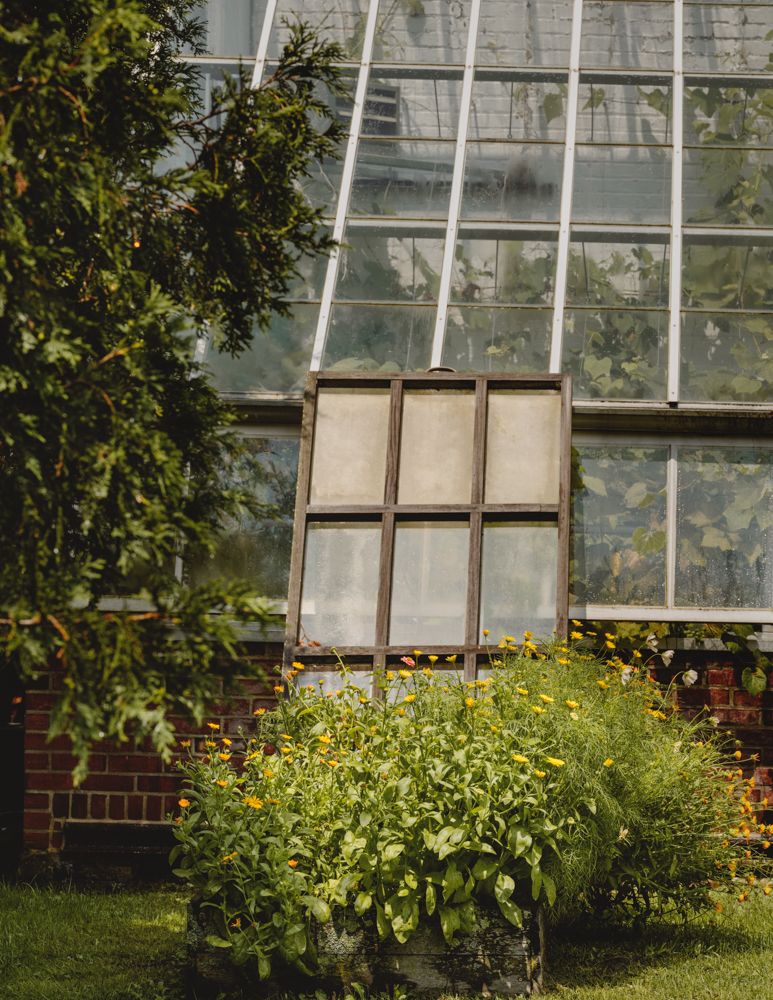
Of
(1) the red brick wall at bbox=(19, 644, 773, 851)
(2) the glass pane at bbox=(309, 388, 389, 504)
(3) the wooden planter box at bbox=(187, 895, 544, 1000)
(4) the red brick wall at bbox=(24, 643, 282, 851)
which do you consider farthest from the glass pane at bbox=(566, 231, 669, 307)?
(3) the wooden planter box at bbox=(187, 895, 544, 1000)

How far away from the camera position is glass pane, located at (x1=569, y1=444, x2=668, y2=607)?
14.9 ft

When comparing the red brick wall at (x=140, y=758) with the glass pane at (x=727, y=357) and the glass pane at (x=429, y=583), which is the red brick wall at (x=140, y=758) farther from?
the glass pane at (x=727, y=357)

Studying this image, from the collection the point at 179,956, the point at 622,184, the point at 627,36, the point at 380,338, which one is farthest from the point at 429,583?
the point at 627,36

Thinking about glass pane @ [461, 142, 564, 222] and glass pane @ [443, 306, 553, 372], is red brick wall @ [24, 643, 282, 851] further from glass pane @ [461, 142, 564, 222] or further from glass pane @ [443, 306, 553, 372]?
glass pane @ [461, 142, 564, 222]

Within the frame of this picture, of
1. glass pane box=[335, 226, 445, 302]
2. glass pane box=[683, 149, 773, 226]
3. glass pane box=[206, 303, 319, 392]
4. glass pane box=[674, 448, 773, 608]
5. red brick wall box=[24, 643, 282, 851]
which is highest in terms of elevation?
glass pane box=[683, 149, 773, 226]

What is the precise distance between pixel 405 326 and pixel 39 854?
324cm

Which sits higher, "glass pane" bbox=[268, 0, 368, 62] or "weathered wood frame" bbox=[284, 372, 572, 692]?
"glass pane" bbox=[268, 0, 368, 62]

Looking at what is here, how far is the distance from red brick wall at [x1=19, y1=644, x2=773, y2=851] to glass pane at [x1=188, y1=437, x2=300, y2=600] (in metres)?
0.41

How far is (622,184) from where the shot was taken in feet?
16.9

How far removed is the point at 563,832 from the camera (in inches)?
115

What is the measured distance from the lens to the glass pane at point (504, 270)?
487 centimetres

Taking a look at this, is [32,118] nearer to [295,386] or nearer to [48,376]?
[48,376]

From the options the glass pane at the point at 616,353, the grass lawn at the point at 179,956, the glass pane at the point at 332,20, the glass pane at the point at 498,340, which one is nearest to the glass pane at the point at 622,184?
the glass pane at the point at 616,353

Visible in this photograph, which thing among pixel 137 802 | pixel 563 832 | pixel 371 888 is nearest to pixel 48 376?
pixel 371 888
